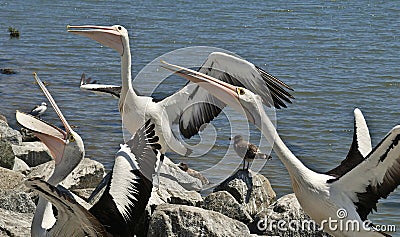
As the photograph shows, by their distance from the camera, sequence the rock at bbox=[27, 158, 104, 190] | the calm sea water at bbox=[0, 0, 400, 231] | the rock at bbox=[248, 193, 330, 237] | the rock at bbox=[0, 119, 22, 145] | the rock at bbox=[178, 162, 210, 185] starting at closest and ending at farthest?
the rock at bbox=[248, 193, 330, 237] → the rock at bbox=[27, 158, 104, 190] → the rock at bbox=[178, 162, 210, 185] → the rock at bbox=[0, 119, 22, 145] → the calm sea water at bbox=[0, 0, 400, 231]

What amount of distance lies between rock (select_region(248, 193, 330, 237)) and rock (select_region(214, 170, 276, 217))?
0.72 m

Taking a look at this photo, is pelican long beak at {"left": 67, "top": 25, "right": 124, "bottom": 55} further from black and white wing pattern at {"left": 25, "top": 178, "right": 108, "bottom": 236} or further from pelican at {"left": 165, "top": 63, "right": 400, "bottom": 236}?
black and white wing pattern at {"left": 25, "top": 178, "right": 108, "bottom": 236}

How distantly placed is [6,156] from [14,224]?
7.95 ft

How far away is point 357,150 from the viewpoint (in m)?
6.20

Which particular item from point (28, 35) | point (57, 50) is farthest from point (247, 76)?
point (28, 35)

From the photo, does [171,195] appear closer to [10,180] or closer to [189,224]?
[189,224]

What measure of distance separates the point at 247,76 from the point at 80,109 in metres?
5.80

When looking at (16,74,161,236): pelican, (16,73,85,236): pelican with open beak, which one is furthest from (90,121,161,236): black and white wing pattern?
(16,73,85,236): pelican with open beak

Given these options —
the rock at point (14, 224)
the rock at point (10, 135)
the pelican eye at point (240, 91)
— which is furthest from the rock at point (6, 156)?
the pelican eye at point (240, 91)

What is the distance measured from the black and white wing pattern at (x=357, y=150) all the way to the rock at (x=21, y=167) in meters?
3.49

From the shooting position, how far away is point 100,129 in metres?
11.1

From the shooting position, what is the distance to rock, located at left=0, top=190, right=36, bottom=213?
247 inches

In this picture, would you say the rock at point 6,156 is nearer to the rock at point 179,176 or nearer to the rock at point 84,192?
the rock at point 84,192

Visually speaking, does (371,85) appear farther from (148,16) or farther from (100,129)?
(148,16)
